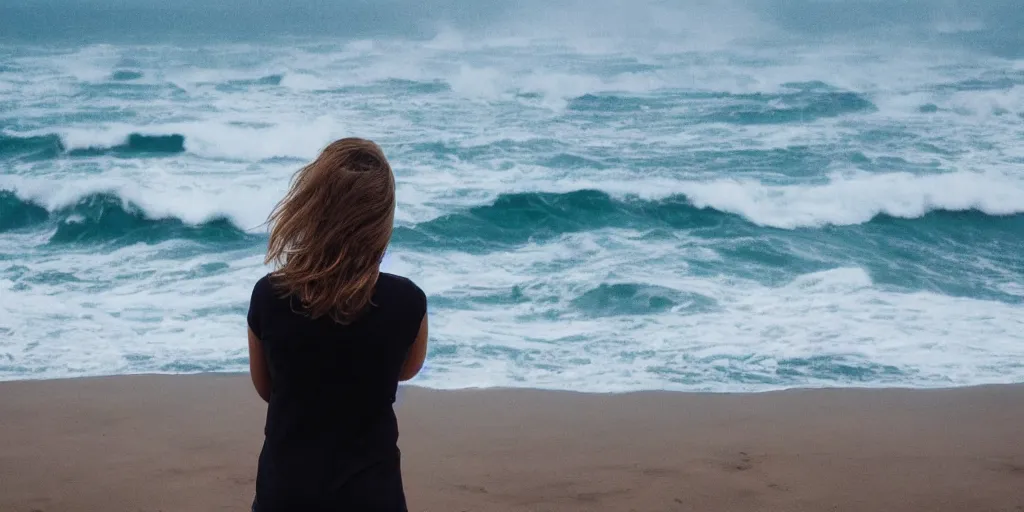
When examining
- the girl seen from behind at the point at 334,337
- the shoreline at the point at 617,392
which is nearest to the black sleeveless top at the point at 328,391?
the girl seen from behind at the point at 334,337

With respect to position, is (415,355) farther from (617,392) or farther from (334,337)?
(617,392)

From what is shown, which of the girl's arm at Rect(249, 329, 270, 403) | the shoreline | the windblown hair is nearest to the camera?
the windblown hair

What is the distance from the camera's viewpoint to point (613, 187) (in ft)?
44.4

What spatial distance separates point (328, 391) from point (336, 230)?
282mm

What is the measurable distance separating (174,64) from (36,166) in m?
17.6

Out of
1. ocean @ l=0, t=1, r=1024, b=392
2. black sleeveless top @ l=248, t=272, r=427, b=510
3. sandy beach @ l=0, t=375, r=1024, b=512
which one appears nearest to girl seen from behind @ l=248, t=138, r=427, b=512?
black sleeveless top @ l=248, t=272, r=427, b=510

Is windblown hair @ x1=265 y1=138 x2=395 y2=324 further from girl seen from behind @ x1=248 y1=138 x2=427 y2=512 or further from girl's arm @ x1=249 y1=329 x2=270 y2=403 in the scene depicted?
girl's arm @ x1=249 y1=329 x2=270 y2=403

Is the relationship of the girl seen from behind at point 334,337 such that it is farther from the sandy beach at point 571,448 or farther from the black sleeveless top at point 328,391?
the sandy beach at point 571,448

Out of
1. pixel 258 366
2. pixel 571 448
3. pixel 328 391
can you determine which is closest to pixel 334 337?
pixel 328 391

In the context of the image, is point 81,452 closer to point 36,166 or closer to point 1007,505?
point 1007,505

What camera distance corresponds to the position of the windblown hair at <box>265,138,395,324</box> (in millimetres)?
1564

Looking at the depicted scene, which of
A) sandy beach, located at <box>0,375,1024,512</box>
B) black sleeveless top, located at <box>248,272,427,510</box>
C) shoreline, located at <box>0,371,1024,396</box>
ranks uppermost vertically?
black sleeveless top, located at <box>248,272,427,510</box>

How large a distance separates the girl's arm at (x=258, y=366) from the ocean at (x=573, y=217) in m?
4.42

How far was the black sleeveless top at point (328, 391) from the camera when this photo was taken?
1604mm
